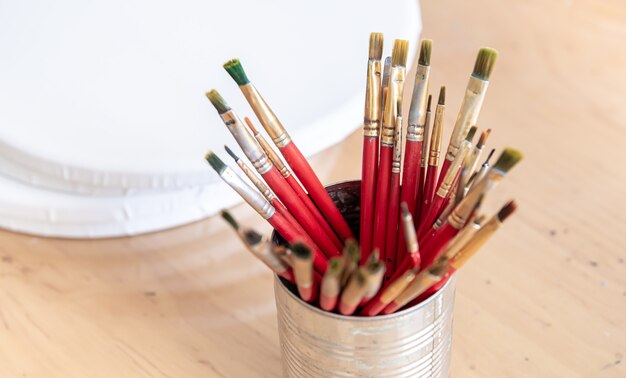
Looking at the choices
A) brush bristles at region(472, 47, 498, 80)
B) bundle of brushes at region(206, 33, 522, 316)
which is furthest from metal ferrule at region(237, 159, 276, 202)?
brush bristles at region(472, 47, 498, 80)

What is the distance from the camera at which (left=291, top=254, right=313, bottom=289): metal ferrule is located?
0.27 m

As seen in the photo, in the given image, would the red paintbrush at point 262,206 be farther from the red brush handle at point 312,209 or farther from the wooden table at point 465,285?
the wooden table at point 465,285

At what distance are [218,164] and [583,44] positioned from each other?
45 cm

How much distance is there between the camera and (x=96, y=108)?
0.51 m

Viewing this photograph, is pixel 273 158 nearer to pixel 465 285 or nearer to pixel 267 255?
pixel 267 255

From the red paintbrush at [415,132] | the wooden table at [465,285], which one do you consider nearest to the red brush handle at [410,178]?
the red paintbrush at [415,132]

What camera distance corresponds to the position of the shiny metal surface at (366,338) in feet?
1.05

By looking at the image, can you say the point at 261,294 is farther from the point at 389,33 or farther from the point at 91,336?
the point at 389,33

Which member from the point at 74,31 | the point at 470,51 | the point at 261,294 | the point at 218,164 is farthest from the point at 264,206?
the point at 470,51

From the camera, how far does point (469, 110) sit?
33 cm

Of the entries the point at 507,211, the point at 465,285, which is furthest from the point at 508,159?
the point at 465,285

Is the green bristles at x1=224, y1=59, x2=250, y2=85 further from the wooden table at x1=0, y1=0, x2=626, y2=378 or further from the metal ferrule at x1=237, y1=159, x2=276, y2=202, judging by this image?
the wooden table at x1=0, y1=0, x2=626, y2=378

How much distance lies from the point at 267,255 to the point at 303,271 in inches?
0.7

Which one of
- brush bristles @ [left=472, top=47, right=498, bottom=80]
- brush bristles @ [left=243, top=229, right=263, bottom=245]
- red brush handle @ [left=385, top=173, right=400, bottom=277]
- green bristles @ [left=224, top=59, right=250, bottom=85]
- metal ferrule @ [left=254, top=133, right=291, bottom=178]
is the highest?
green bristles @ [left=224, top=59, right=250, bottom=85]
